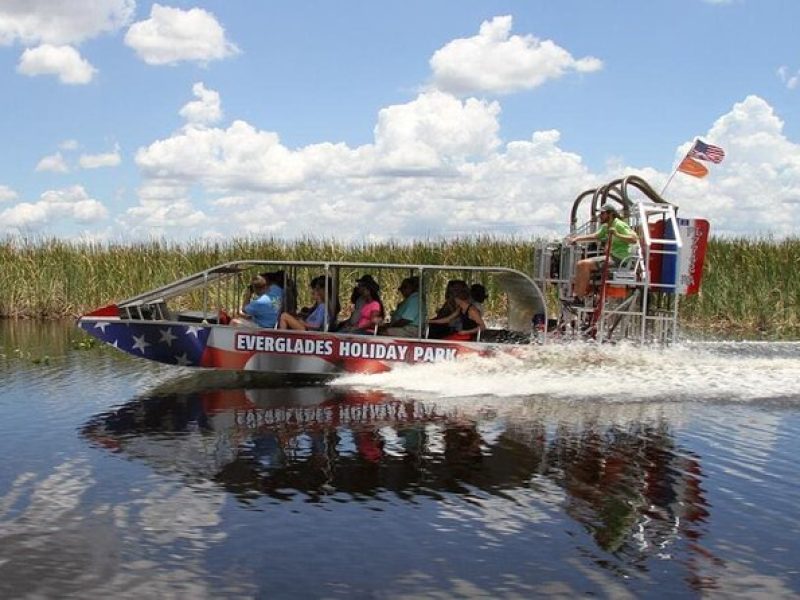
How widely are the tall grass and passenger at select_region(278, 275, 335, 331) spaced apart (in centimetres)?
1003

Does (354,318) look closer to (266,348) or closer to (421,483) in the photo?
(266,348)

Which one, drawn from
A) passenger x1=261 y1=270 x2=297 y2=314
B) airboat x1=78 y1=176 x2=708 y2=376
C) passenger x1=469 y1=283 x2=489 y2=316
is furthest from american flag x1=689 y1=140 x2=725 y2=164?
passenger x1=261 y1=270 x2=297 y2=314

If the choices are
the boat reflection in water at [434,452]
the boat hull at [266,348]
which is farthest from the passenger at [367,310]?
the boat reflection in water at [434,452]

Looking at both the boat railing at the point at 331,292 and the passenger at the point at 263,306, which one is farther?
the passenger at the point at 263,306

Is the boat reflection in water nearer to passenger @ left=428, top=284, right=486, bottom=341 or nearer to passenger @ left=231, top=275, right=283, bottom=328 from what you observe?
passenger @ left=231, top=275, right=283, bottom=328

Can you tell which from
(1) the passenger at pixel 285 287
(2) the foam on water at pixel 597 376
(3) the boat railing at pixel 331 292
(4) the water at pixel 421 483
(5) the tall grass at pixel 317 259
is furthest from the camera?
(5) the tall grass at pixel 317 259

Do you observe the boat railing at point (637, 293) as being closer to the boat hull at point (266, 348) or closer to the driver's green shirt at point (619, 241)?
the driver's green shirt at point (619, 241)

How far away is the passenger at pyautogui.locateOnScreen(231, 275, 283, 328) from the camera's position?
12.5 meters

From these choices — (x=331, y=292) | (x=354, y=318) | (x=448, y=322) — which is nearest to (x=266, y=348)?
(x=354, y=318)

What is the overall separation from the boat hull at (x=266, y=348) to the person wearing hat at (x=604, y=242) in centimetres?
257

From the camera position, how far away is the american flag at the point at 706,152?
45.6 feet

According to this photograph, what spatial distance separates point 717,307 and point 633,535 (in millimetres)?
17999

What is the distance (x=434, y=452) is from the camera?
8008mm

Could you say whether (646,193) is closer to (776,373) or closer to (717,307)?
(776,373)
